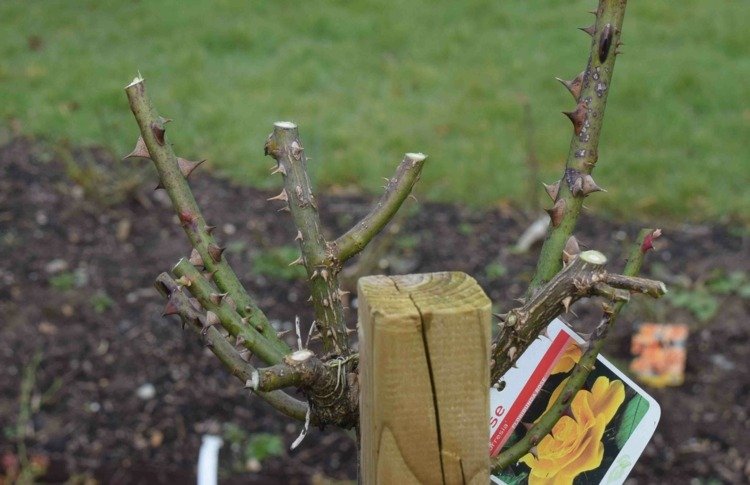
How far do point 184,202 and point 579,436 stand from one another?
2.00 ft

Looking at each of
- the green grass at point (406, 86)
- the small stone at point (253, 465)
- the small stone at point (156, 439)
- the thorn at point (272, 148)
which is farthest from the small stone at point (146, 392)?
the thorn at point (272, 148)

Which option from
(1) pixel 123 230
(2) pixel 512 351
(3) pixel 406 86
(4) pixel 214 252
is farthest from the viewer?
(3) pixel 406 86

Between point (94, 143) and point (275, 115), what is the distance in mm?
947

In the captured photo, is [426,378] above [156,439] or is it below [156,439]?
above

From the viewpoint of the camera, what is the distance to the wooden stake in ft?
2.81

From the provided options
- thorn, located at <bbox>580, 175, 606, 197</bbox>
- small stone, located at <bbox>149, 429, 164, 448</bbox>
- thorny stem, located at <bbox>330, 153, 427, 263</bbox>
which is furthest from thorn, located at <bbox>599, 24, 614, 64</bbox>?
small stone, located at <bbox>149, 429, 164, 448</bbox>

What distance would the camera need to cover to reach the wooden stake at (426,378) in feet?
2.81

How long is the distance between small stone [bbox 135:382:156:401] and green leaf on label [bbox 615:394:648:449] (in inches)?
87.4

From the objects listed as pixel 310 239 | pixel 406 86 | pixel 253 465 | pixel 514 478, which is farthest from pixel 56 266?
pixel 514 478

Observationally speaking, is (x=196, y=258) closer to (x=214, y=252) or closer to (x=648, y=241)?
(x=214, y=252)

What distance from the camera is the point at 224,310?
1.15 meters

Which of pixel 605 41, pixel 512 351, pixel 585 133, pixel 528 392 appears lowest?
pixel 528 392

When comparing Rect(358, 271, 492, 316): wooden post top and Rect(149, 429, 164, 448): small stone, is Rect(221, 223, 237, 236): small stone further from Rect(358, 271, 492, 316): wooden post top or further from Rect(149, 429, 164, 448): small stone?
Rect(358, 271, 492, 316): wooden post top

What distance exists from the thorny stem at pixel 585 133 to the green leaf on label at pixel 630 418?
0.20 metres
